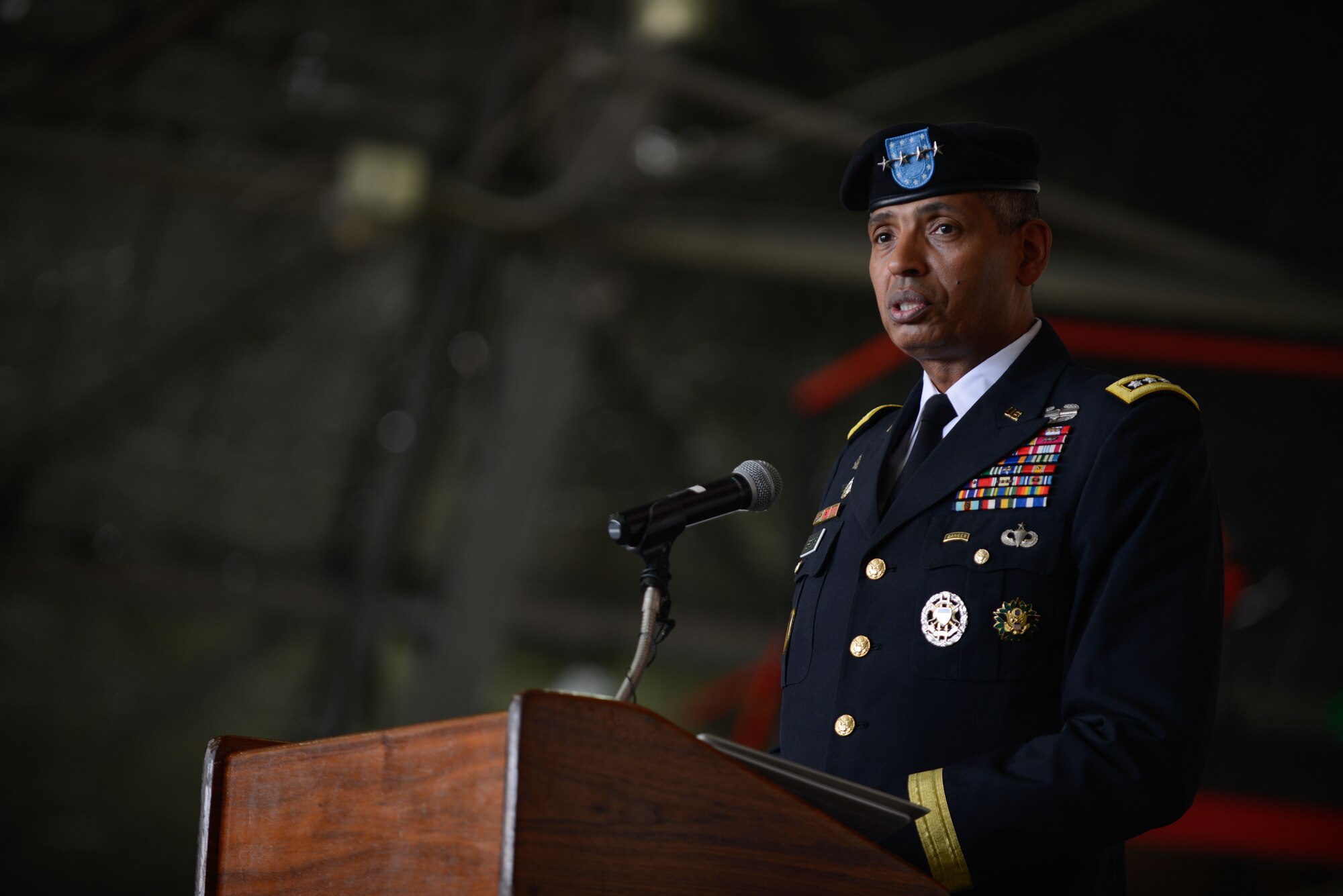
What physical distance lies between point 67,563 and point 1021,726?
17.1 feet

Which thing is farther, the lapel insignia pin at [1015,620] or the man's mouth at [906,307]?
the man's mouth at [906,307]

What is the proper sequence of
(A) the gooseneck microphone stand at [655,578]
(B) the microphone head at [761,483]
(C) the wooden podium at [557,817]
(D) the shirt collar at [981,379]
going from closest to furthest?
(C) the wooden podium at [557,817] < (A) the gooseneck microphone stand at [655,578] < (B) the microphone head at [761,483] < (D) the shirt collar at [981,379]

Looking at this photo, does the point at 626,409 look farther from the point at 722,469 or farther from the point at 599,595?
the point at 599,595

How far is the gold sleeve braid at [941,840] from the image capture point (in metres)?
1.02

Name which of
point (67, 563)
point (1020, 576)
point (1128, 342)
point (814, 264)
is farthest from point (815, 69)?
point (1020, 576)

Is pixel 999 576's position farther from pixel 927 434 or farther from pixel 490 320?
pixel 490 320

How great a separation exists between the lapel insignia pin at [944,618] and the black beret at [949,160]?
0.42 meters

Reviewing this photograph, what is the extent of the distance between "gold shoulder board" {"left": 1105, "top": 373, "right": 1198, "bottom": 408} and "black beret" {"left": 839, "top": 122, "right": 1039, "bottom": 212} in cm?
25

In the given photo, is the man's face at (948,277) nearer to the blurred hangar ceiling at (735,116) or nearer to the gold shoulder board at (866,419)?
the gold shoulder board at (866,419)

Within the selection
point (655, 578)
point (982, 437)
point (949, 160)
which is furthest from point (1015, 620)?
point (949, 160)

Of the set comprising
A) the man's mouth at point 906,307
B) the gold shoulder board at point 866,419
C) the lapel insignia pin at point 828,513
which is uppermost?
the gold shoulder board at point 866,419

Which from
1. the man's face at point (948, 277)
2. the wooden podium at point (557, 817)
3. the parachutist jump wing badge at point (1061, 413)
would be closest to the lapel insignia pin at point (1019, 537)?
the parachutist jump wing badge at point (1061, 413)

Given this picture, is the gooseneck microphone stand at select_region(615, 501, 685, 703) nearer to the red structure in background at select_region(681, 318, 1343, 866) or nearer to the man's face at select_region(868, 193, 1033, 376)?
the man's face at select_region(868, 193, 1033, 376)

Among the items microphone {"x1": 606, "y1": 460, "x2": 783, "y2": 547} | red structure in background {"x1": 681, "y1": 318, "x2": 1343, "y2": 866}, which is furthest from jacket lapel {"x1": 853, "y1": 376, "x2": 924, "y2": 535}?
red structure in background {"x1": 681, "y1": 318, "x2": 1343, "y2": 866}
